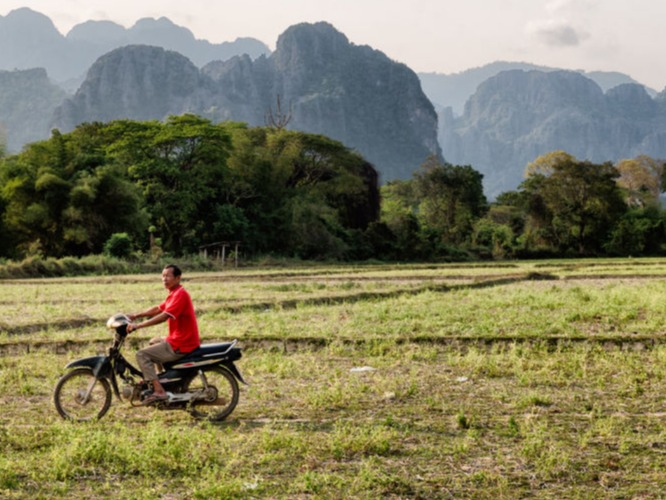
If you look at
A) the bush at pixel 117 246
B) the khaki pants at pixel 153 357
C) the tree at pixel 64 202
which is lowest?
the khaki pants at pixel 153 357

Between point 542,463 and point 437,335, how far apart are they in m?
7.01

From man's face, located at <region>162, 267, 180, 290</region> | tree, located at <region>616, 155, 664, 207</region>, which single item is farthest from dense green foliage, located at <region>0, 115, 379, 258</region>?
tree, located at <region>616, 155, 664, 207</region>

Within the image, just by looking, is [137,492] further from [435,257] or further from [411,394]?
[435,257]

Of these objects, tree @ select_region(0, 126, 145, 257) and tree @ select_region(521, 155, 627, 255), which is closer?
tree @ select_region(0, 126, 145, 257)

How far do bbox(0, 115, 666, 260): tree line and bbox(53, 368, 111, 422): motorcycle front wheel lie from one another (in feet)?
106

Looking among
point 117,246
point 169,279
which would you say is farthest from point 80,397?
point 117,246

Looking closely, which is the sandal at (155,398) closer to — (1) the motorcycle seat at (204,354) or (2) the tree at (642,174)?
(1) the motorcycle seat at (204,354)

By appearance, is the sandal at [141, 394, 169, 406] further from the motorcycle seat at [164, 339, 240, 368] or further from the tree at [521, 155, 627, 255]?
the tree at [521, 155, 627, 255]

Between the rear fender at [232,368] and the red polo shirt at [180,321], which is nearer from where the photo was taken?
the red polo shirt at [180,321]

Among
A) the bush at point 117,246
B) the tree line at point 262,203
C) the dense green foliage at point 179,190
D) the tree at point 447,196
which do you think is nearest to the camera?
the bush at point 117,246

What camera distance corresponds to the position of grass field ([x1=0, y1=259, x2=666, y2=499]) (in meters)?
5.82

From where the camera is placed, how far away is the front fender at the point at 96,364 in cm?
799

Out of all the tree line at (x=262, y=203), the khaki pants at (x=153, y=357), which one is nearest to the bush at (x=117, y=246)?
the tree line at (x=262, y=203)

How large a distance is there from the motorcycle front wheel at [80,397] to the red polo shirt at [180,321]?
0.97 meters
